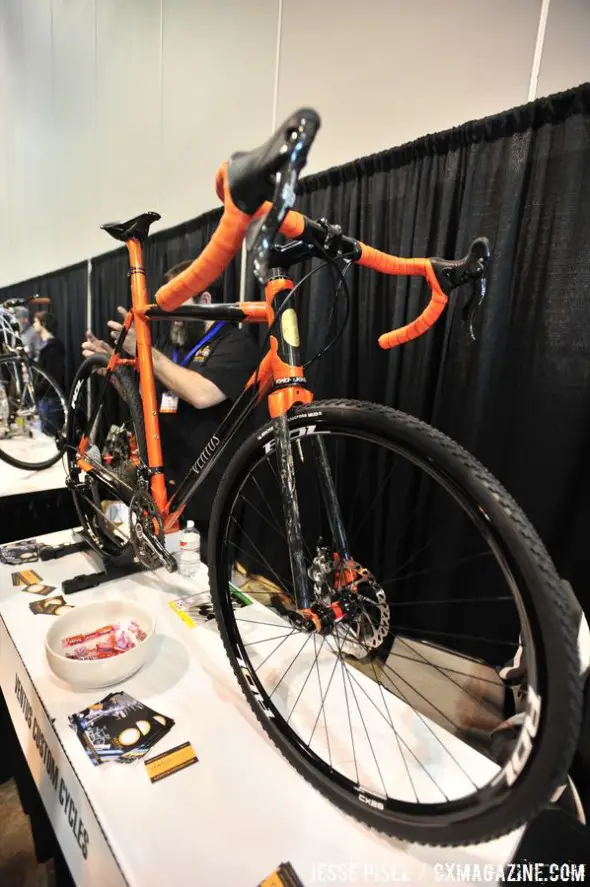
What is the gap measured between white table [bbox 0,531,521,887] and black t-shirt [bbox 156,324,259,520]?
28.1 inches

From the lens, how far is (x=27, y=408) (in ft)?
9.82

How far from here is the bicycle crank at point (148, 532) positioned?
1.14m

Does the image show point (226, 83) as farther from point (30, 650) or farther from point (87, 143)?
point (30, 650)

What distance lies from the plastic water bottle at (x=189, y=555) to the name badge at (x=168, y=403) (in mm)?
433

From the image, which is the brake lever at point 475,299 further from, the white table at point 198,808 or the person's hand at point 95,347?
the person's hand at point 95,347

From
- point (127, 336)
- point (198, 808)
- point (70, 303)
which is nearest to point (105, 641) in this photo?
point (198, 808)

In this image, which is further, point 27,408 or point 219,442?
point 27,408

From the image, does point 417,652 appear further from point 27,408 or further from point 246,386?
point 27,408

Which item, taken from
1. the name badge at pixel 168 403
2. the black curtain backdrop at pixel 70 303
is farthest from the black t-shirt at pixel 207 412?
the black curtain backdrop at pixel 70 303

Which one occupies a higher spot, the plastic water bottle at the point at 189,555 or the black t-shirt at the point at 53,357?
the black t-shirt at the point at 53,357

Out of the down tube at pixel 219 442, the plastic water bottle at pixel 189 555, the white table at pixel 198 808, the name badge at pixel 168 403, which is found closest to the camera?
the white table at pixel 198 808

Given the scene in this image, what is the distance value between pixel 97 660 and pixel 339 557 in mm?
516

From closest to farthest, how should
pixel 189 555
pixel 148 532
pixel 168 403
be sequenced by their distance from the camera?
pixel 148 532 → pixel 189 555 → pixel 168 403

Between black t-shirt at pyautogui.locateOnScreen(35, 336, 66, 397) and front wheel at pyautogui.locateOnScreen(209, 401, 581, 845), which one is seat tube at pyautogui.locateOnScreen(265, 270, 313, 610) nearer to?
front wheel at pyautogui.locateOnScreen(209, 401, 581, 845)
